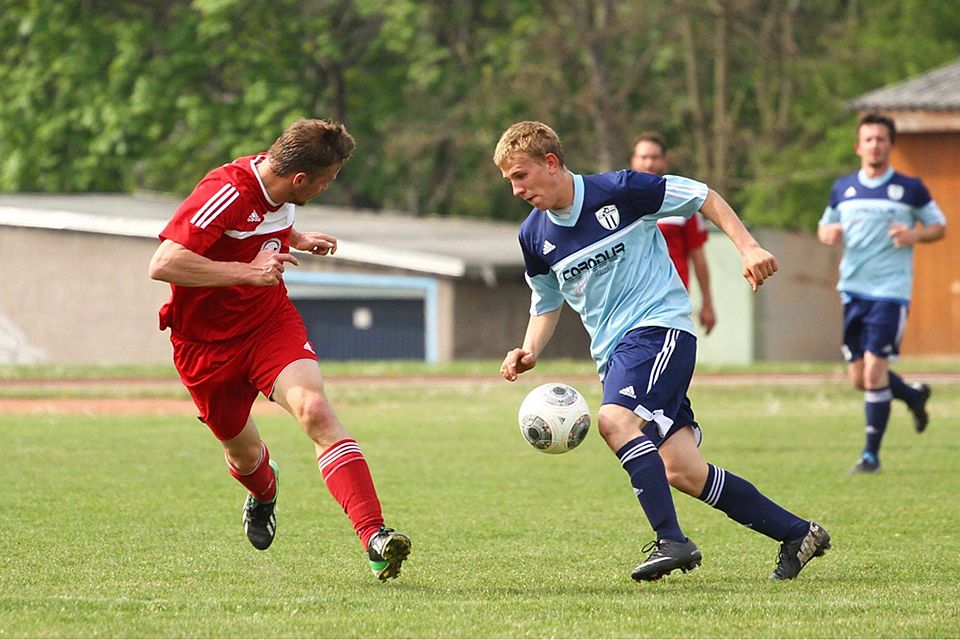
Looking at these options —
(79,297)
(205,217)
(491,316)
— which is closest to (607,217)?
(205,217)

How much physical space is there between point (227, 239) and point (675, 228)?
5469 millimetres

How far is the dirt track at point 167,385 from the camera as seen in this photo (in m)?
17.4

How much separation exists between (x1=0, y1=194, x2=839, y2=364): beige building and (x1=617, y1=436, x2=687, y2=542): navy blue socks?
2255 centimetres

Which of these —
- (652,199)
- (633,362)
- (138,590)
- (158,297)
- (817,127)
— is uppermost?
(652,199)

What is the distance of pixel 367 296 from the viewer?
30.3 meters

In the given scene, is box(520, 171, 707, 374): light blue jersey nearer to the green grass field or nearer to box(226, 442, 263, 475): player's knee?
the green grass field

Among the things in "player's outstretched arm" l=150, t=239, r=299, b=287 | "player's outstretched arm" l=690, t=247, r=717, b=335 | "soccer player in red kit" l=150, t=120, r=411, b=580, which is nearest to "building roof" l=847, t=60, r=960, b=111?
"player's outstretched arm" l=690, t=247, r=717, b=335

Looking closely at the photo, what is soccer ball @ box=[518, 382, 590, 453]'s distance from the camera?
677 cm

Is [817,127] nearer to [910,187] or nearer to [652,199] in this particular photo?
[910,187]

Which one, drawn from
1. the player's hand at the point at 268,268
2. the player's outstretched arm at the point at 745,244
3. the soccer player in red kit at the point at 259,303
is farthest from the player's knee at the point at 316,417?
the player's outstretched arm at the point at 745,244

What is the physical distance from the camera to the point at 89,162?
37.3 m

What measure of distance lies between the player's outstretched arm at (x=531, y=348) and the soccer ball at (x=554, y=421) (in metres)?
0.13

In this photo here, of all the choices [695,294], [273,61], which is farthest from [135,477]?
[273,61]

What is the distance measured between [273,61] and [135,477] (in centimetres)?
2776
